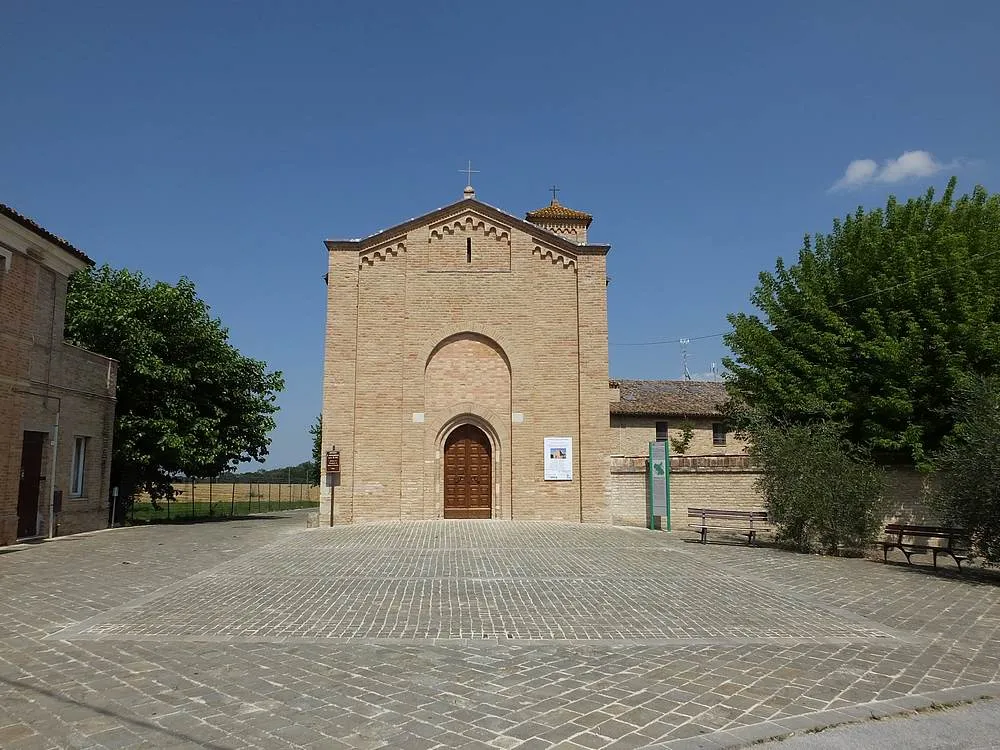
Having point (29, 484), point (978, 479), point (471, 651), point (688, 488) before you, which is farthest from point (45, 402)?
point (978, 479)

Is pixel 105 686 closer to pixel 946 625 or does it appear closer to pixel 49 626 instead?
pixel 49 626

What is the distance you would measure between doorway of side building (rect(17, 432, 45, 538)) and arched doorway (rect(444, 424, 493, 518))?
427 inches

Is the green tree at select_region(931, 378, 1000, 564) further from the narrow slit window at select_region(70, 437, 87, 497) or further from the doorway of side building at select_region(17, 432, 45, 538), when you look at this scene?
the narrow slit window at select_region(70, 437, 87, 497)

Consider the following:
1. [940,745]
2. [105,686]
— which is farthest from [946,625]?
[105,686]

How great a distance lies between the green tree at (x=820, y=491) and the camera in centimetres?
1462

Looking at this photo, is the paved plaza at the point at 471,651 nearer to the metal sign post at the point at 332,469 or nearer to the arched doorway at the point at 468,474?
the metal sign post at the point at 332,469

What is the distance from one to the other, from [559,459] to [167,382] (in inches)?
497

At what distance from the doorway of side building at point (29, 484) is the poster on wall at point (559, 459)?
13.5 meters

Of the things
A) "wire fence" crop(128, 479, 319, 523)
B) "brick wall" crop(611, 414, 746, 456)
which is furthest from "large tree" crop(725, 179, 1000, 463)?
"wire fence" crop(128, 479, 319, 523)

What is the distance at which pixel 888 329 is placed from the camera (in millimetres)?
19688

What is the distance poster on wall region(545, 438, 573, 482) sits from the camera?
21.7m

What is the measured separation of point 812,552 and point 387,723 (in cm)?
1305

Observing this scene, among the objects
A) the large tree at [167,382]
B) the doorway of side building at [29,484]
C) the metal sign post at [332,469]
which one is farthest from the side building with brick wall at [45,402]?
the metal sign post at [332,469]

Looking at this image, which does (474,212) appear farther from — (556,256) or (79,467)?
(79,467)
